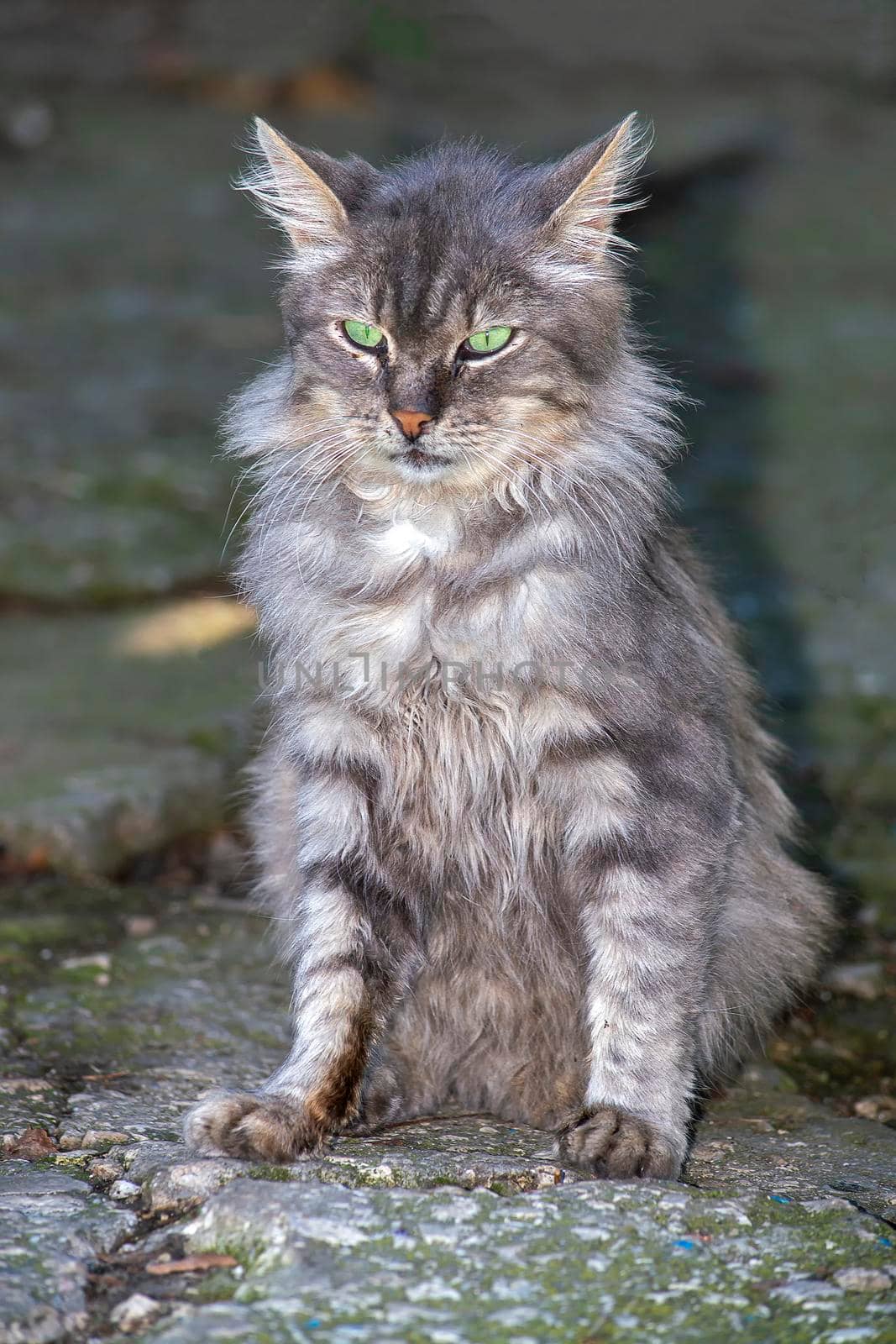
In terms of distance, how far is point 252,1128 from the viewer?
2.83 meters

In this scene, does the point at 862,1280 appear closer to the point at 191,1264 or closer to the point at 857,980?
the point at 191,1264

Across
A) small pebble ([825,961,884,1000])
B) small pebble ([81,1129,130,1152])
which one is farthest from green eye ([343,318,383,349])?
small pebble ([825,961,884,1000])

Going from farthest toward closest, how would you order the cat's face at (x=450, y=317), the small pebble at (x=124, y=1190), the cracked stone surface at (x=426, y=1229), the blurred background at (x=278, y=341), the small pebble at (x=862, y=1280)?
the blurred background at (x=278, y=341)
the cat's face at (x=450, y=317)
the small pebble at (x=124, y=1190)
the small pebble at (x=862, y=1280)
the cracked stone surface at (x=426, y=1229)

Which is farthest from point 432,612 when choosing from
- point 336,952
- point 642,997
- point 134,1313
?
point 134,1313

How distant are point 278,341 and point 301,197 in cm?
470

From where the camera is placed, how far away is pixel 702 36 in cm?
1209

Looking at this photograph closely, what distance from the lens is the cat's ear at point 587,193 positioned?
3197 millimetres

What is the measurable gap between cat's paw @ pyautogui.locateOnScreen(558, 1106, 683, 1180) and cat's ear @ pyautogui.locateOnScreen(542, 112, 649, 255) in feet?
5.57

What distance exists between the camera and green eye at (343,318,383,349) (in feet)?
10.5

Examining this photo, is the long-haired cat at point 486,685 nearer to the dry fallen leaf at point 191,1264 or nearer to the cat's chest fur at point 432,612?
the cat's chest fur at point 432,612

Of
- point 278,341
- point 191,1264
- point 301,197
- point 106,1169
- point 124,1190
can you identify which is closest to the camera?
point 191,1264

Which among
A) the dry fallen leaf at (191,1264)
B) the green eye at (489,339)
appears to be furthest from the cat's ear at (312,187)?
the dry fallen leaf at (191,1264)

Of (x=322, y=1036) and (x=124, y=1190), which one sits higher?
(x=322, y=1036)

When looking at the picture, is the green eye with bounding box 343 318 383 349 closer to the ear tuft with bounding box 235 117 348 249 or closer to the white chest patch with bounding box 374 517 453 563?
the ear tuft with bounding box 235 117 348 249
